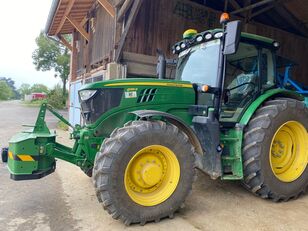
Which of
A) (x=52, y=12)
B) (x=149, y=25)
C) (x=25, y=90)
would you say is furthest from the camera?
(x=25, y=90)

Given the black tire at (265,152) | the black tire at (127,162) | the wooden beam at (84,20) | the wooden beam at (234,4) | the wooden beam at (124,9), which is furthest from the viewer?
the wooden beam at (84,20)

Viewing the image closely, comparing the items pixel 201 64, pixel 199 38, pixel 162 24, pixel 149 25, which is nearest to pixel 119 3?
pixel 149 25

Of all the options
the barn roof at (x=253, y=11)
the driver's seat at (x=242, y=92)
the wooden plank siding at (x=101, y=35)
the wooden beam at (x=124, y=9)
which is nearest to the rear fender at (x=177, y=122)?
the driver's seat at (x=242, y=92)

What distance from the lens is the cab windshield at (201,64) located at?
388cm

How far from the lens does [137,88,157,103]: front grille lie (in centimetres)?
360

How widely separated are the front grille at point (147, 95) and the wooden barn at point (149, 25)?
106 inches

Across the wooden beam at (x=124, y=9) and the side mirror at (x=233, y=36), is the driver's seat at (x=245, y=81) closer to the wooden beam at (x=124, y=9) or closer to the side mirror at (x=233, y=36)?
the side mirror at (x=233, y=36)

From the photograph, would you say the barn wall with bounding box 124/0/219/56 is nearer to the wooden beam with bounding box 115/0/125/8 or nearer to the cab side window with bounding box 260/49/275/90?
the wooden beam with bounding box 115/0/125/8

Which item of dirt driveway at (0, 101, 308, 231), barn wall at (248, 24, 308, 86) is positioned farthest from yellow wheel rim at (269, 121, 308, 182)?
barn wall at (248, 24, 308, 86)

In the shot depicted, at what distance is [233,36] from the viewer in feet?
10.8

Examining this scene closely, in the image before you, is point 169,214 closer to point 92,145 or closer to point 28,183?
point 92,145

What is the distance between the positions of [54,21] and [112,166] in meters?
8.96

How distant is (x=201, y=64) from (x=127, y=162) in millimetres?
1828

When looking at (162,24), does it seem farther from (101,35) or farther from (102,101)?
(102,101)
